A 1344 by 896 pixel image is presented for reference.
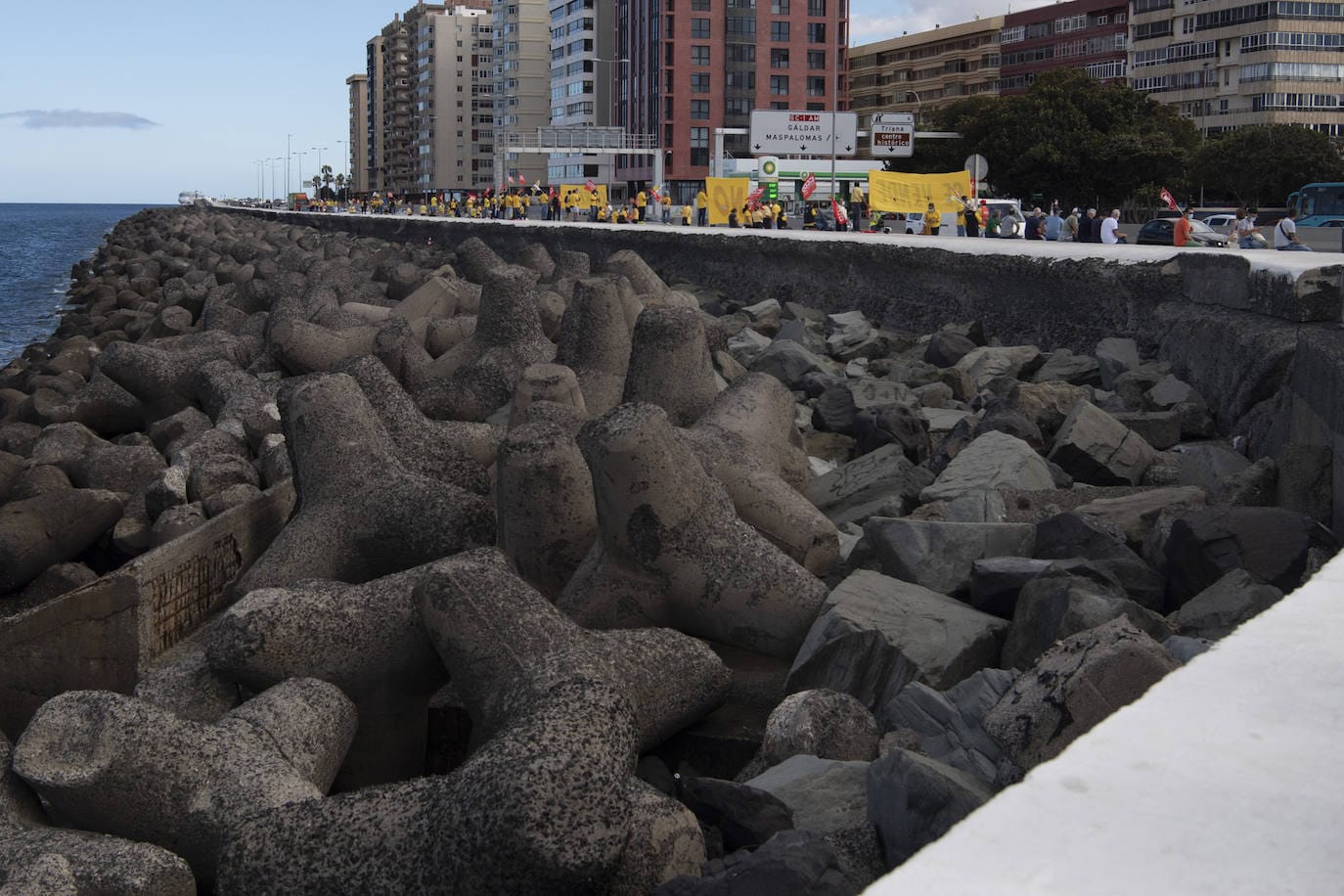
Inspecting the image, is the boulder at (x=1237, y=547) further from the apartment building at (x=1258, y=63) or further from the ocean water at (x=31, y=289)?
the apartment building at (x=1258, y=63)

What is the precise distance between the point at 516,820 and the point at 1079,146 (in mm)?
47269

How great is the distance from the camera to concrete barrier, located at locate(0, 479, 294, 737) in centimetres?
356

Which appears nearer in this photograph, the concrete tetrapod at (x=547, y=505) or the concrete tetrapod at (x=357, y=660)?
the concrete tetrapod at (x=357, y=660)

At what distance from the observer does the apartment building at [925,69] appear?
83.8m

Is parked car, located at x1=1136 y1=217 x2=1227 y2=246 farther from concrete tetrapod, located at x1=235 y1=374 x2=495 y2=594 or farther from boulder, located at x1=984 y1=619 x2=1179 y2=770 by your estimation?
boulder, located at x1=984 y1=619 x2=1179 y2=770

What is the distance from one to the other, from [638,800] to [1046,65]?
3205 inches

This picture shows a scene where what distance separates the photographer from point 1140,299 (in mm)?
6508

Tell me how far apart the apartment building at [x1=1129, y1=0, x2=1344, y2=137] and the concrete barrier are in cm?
6795

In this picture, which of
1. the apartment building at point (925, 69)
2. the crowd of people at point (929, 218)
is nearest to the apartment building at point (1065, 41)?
the apartment building at point (925, 69)

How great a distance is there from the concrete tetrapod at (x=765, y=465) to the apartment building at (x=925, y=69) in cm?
7712

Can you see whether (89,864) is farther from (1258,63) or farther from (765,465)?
(1258,63)

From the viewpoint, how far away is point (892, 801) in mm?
2197

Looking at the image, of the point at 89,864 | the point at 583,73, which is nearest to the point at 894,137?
the point at 583,73

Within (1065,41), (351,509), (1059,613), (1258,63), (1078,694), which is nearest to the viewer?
(1078,694)
